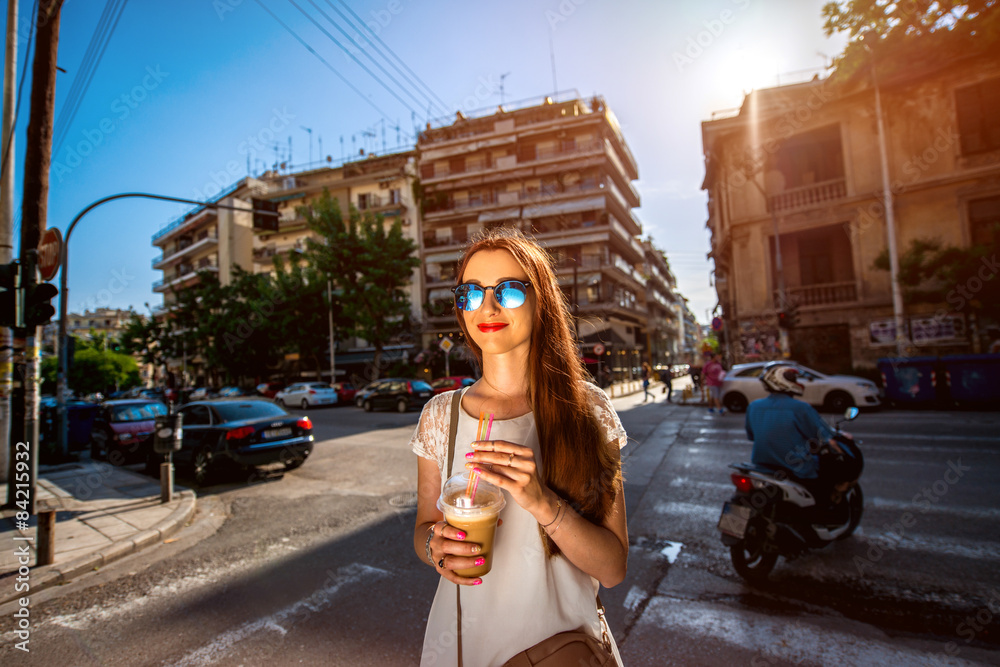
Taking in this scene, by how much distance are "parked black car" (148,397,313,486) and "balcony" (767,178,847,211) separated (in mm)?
19774

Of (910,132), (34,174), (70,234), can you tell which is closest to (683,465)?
(34,174)

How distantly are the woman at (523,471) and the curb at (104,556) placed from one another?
4588 millimetres

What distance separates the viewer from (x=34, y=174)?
6422mm

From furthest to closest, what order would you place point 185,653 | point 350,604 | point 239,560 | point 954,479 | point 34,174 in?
point 34,174 → point 954,479 → point 239,560 → point 350,604 → point 185,653

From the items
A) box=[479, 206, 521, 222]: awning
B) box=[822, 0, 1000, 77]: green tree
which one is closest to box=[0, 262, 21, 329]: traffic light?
box=[822, 0, 1000, 77]: green tree

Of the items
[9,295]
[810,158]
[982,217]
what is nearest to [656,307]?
[810,158]

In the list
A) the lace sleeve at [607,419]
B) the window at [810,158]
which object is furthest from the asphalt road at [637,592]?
the window at [810,158]

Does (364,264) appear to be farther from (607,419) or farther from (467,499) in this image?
(467,499)

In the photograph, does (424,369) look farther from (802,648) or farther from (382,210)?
(802,648)

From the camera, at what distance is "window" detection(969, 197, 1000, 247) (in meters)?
16.8

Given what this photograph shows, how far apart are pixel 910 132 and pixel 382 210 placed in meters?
32.5

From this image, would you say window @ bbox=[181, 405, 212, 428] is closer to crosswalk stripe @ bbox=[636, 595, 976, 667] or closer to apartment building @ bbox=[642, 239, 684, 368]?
crosswalk stripe @ bbox=[636, 595, 976, 667]

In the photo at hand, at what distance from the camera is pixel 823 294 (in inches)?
756

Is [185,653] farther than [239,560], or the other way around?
[239,560]
